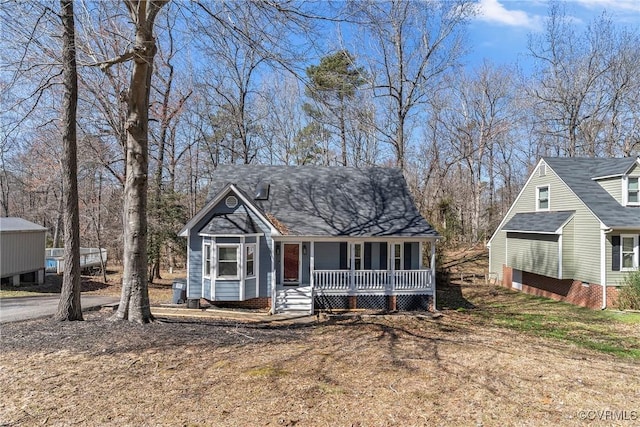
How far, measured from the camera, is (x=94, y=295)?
16781mm

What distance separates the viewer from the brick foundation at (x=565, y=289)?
1500cm

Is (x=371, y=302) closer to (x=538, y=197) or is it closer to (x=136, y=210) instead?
(x=136, y=210)

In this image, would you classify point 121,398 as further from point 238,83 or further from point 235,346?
point 238,83

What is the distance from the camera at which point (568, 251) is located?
16438mm

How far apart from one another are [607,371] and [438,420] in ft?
15.5

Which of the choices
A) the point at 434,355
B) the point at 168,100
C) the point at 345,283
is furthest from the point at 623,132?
the point at 168,100

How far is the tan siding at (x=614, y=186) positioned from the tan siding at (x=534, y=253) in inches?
116

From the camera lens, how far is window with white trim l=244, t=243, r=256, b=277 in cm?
1302

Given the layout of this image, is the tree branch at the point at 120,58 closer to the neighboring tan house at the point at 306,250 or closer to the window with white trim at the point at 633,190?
the neighboring tan house at the point at 306,250

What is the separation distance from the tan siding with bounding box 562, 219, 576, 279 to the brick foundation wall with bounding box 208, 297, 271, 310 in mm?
12983

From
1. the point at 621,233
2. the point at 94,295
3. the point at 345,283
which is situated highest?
the point at 621,233

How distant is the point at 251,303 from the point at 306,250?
2.87 metres

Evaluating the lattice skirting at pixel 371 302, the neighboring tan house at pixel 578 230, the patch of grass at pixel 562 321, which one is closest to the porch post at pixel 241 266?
the lattice skirting at pixel 371 302

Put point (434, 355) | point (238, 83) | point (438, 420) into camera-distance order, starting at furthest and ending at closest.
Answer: point (238, 83) < point (434, 355) < point (438, 420)
